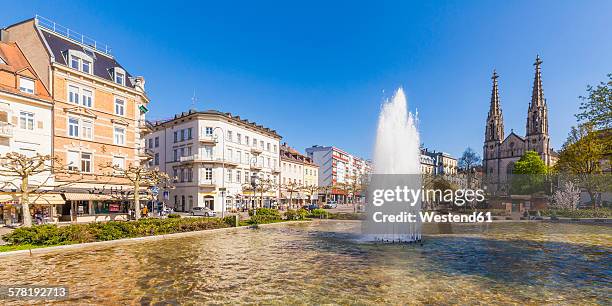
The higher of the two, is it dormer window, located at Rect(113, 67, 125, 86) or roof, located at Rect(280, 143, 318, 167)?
dormer window, located at Rect(113, 67, 125, 86)

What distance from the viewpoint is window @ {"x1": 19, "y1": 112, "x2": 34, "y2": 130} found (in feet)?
94.8

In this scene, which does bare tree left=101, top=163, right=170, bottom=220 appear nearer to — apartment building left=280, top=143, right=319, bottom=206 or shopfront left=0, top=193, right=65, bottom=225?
shopfront left=0, top=193, right=65, bottom=225

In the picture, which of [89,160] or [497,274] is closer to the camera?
[497,274]

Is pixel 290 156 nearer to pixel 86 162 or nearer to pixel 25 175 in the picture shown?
pixel 86 162

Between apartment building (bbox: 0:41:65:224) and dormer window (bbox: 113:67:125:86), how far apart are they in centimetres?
740

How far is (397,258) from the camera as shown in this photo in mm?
15719

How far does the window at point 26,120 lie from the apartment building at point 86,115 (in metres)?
1.78

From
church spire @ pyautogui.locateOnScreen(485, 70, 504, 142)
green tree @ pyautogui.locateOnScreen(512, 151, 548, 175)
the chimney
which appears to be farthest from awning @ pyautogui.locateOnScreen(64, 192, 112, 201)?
church spire @ pyautogui.locateOnScreen(485, 70, 504, 142)

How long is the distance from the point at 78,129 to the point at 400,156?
105 ft

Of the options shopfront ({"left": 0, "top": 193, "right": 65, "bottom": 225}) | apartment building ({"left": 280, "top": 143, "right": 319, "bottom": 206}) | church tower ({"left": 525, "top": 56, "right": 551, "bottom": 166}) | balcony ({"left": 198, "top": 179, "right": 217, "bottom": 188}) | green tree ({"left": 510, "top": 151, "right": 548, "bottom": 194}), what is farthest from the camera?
church tower ({"left": 525, "top": 56, "right": 551, "bottom": 166})

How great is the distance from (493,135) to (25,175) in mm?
125437

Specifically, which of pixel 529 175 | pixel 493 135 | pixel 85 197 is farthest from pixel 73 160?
pixel 493 135

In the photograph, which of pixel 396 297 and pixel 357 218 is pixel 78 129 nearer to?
pixel 357 218

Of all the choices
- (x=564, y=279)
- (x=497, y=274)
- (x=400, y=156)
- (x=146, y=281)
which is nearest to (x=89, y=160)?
(x=146, y=281)
